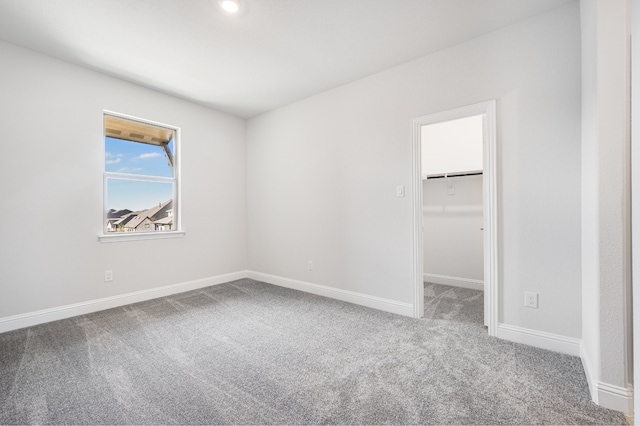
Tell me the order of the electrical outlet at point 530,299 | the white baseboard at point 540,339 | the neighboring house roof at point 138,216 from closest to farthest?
1. the white baseboard at point 540,339
2. the electrical outlet at point 530,299
3. the neighboring house roof at point 138,216

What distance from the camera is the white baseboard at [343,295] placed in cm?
306

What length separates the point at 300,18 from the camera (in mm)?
2352

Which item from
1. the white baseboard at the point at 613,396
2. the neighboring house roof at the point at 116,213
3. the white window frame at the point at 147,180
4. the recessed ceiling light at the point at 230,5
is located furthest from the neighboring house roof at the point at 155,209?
the white baseboard at the point at 613,396

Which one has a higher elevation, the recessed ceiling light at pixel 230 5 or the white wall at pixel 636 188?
the recessed ceiling light at pixel 230 5

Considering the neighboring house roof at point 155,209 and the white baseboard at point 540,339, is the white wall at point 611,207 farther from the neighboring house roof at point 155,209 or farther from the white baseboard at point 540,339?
the neighboring house roof at point 155,209

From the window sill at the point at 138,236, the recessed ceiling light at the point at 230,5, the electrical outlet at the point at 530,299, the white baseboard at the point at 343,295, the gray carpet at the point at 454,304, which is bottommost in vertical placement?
the gray carpet at the point at 454,304

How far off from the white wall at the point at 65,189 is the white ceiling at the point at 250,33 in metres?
0.26

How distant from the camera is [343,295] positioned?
355 cm

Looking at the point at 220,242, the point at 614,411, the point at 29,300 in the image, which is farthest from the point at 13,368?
the point at 614,411

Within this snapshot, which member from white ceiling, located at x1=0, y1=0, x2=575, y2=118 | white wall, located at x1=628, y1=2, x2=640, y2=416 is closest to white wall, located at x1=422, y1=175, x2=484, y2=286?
white ceiling, located at x1=0, y1=0, x2=575, y2=118

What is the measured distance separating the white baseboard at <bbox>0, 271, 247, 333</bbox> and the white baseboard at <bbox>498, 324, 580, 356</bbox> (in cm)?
369

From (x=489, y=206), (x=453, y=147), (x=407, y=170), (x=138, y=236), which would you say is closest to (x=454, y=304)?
(x=489, y=206)

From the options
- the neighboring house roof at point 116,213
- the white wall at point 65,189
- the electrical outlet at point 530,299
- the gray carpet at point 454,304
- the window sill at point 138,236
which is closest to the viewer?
the electrical outlet at point 530,299

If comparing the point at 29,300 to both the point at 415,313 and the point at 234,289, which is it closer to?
the point at 234,289
